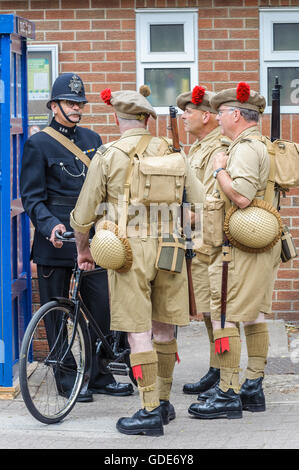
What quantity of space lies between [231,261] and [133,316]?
2.71 feet

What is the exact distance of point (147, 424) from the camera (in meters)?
5.62

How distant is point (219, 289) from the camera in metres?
6.14

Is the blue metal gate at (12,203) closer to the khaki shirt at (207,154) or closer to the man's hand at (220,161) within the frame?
the khaki shirt at (207,154)

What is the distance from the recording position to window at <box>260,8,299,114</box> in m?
8.75

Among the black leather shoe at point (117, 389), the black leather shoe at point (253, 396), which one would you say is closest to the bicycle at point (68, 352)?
the black leather shoe at point (117, 389)

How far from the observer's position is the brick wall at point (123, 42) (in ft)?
28.6

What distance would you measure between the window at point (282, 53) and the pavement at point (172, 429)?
2840 millimetres

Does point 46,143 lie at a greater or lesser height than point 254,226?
greater

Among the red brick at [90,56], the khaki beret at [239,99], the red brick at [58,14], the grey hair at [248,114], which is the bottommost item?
the grey hair at [248,114]

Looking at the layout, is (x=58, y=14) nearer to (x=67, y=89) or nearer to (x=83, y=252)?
(x=67, y=89)

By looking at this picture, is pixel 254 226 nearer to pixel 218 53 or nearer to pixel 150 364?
pixel 150 364

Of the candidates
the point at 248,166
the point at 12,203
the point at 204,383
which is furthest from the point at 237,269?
the point at 12,203

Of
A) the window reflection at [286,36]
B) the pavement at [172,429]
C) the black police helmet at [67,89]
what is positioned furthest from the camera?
the window reflection at [286,36]
